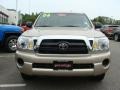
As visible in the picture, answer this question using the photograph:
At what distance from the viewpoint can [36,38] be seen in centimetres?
612

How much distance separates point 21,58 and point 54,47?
74 centimetres

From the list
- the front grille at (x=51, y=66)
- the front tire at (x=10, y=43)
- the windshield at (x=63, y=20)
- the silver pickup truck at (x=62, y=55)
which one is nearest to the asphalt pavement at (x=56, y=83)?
the silver pickup truck at (x=62, y=55)

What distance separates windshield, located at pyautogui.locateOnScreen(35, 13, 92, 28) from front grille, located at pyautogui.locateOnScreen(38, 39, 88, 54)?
1685mm

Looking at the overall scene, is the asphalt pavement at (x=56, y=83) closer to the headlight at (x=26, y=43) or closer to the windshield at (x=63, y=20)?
the headlight at (x=26, y=43)

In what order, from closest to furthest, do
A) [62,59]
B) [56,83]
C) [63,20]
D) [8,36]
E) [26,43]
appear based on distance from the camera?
[62,59]
[26,43]
[56,83]
[63,20]
[8,36]

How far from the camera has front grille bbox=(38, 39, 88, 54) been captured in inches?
236

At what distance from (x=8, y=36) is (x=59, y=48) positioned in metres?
7.07

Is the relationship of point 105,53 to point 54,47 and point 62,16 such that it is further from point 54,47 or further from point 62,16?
point 62,16

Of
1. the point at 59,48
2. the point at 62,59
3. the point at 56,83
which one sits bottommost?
the point at 56,83

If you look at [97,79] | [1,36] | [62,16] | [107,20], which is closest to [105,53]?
[97,79]

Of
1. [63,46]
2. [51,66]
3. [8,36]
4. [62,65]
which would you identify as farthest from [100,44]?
[8,36]

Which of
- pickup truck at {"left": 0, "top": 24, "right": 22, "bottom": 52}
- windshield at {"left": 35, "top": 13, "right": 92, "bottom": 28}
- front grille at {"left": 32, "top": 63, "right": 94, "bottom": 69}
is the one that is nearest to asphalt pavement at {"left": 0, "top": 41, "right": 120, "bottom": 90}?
front grille at {"left": 32, "top": 63, "right": 94, "bottom": 69}

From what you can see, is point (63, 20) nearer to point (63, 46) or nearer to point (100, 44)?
point (100, 44)

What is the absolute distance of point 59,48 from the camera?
19.6 ft
